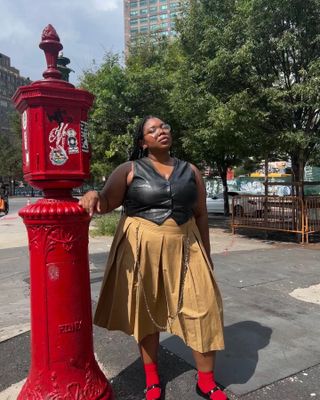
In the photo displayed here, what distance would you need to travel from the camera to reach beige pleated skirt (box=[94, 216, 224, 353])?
2.60 m

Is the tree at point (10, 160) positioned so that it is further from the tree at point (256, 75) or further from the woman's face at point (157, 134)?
the woman's face at point (157, 134)

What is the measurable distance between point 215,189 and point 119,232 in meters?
25.6

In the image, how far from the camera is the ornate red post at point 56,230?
2.28 metres

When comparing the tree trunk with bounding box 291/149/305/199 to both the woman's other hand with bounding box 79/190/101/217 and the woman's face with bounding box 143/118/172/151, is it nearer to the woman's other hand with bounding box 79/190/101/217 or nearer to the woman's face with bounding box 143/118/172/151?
the woman's face with bounding box 143/118/172/151

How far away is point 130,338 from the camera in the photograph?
3857 mm

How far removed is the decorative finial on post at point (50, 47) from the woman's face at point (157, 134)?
0.62 meters

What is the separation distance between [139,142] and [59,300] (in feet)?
3.67

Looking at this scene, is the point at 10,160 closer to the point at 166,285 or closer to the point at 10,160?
the point at 10,160

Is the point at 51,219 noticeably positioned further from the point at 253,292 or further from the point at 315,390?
the point at 253,292

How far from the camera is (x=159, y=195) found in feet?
8.54

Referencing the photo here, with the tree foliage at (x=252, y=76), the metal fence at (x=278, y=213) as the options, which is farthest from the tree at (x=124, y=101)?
the metal fence at (x=278, y=213)

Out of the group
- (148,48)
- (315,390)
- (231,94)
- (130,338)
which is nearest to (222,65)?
(231,94)

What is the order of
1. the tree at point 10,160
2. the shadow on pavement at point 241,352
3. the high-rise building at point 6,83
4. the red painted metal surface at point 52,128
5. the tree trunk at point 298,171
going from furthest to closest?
the high-rise building at point 6,83 → the tree at point 10,160 → the tree trunk at point 298,171 → the shadow on pavement at point 241,352 → the red painted metal surface at point 52,128

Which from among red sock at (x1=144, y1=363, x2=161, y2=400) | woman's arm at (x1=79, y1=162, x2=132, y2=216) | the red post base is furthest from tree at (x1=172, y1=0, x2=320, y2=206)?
the red post base
